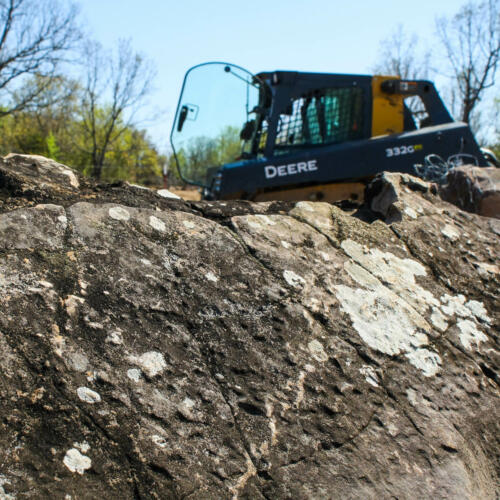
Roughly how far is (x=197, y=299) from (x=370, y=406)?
0.62 m

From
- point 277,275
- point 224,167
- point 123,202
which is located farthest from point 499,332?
point 224,167

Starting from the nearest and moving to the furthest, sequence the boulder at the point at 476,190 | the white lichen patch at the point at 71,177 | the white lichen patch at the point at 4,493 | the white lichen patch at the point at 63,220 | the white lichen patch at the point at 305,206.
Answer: the white lichen patch at the point at 4,493 < the white lichen patch at the point at 63,220 < the white lichen patch at the point at 71,177 < the white lichen patch at the point at 305,206 < the boulder at the point at 476,190

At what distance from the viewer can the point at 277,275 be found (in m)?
1.84

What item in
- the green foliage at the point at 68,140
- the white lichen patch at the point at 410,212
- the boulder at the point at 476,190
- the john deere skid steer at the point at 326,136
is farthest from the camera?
the green foliage at the point at 68,140

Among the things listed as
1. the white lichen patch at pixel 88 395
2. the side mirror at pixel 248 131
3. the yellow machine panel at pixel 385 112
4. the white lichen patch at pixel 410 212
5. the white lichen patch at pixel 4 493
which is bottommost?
the white lichen patch at pixel 4 493

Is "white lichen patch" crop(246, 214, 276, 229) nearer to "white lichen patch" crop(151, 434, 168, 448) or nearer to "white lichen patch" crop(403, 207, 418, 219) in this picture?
"white lichen patch" crop(403, 207, 418, 219)

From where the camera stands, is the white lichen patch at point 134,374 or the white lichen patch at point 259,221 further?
the white lichen patch at point 259,221

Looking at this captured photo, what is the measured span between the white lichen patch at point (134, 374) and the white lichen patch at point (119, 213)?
1.84ft

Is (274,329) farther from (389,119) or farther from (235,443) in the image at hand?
(389,119)

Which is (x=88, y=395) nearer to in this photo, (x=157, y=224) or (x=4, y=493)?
(x=4, y=493)

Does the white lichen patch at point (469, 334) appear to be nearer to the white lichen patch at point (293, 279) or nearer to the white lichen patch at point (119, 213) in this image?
the white lichen patch at point (293, 279)

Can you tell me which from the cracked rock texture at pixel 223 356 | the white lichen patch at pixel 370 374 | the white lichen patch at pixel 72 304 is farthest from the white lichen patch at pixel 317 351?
the white lichen patch at pixel 72 304

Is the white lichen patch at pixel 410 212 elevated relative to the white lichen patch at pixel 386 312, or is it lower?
elevated

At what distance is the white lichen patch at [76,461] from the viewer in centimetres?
121
